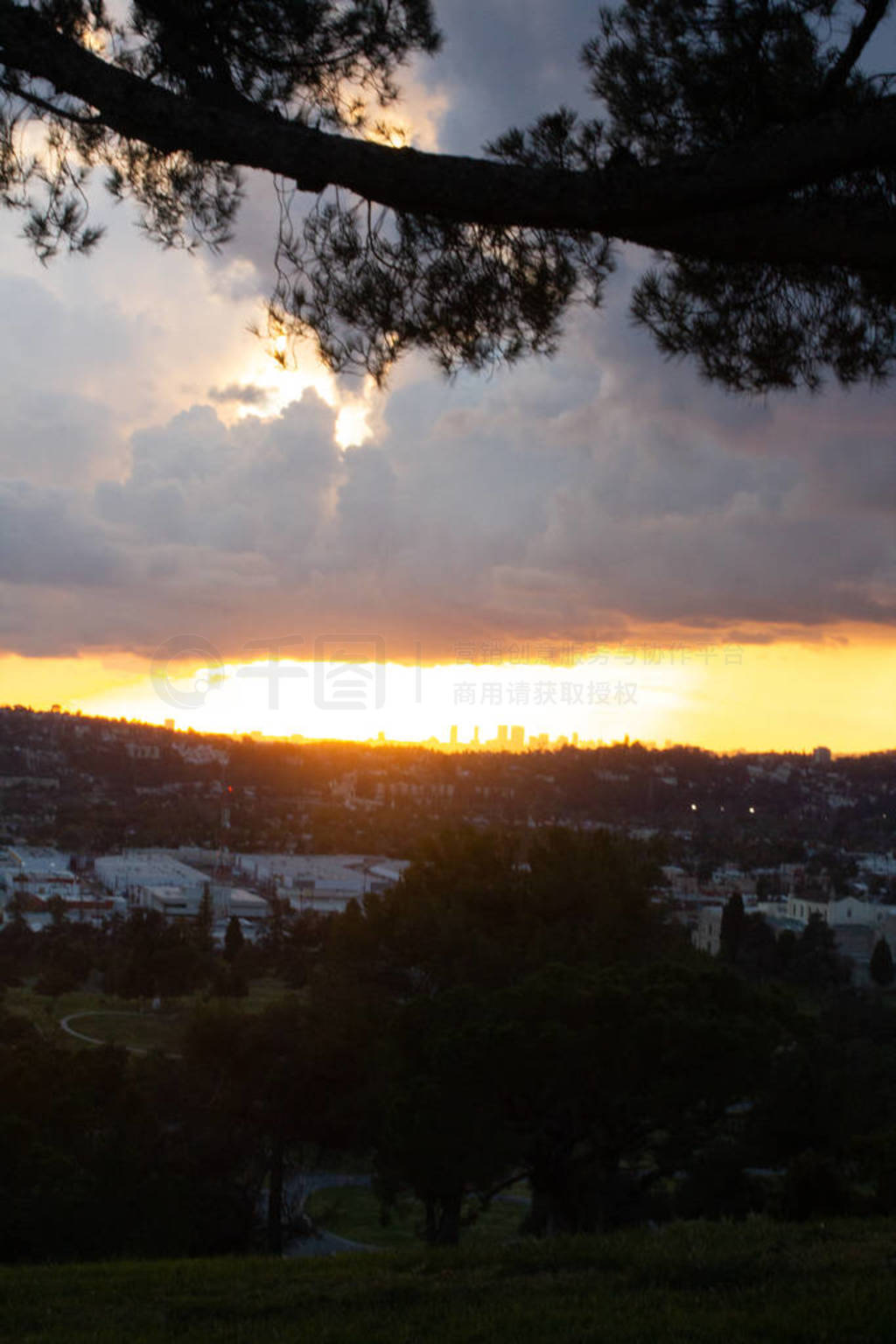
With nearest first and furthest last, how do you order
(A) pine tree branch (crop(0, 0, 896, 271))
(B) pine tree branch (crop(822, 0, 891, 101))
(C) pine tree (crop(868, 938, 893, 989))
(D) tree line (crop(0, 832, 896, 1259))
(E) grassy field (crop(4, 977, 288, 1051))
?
1. (A) pine tree branch (crop(0, 0, 896, 271))
2. (B) pine tree branch (crop(822, 0, 891, 101))
3. (D) tree line (crop(0, 832, 896, 1259))
4. (E) grassy field (crop(4, 977, 288, 1051))
5. (C) pine tree (crop(868, 938, 893, 989))

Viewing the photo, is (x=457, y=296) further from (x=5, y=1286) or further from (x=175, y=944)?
(x=175, y=944)

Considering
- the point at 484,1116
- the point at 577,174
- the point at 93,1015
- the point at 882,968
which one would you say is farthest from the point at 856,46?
the point at 882,968

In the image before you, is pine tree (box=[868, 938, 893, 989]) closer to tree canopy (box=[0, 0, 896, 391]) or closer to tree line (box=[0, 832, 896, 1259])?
tree line (box=[0, 832, 896, 1259])

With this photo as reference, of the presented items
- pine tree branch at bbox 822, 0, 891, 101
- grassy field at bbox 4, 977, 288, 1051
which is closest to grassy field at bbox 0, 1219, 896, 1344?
pine tree branch at bbox 822, 0, 891, 101

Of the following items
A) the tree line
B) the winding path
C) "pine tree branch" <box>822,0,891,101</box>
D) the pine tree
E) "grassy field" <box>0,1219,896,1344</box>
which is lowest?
the winding path

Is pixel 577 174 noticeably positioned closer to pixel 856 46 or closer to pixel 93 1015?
pixel 856 46

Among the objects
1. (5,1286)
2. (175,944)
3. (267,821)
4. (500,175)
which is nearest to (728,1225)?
(5,1286)
